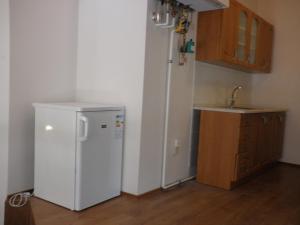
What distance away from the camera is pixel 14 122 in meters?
2.59

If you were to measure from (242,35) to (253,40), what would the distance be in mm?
413

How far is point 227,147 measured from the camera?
3088 millimetres

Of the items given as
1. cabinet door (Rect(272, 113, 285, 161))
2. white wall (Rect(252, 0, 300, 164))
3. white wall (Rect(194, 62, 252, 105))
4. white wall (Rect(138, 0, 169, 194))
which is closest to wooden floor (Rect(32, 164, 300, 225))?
white wall (Rect(138, 0, 169, 194))

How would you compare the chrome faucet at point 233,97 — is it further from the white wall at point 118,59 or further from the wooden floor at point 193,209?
the white wall at point 118,59

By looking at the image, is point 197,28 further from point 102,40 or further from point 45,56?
point 45,56

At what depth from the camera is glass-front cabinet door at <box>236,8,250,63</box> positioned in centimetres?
354

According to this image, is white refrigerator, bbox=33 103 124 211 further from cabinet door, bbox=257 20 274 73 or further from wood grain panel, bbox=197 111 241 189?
cabinet door, bbox=257 20 274 73

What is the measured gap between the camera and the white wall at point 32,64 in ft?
8.44

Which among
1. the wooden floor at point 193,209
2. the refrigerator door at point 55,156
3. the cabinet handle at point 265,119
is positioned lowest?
the wooden floor at point 193,209

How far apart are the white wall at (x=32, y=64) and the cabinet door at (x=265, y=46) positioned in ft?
8.37

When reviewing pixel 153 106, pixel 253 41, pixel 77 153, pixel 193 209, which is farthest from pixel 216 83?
pixel 77 153

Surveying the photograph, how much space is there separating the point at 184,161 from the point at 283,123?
1966 millimetres

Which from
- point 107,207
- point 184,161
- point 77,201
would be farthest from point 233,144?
point 77,201

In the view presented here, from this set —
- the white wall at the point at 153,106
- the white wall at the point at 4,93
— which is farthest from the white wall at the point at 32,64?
the white wall at the point at 153,106
